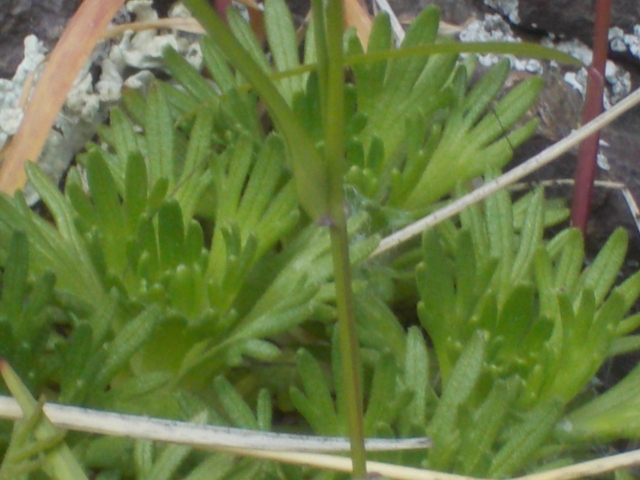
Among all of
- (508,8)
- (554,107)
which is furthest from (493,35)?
(554,107)

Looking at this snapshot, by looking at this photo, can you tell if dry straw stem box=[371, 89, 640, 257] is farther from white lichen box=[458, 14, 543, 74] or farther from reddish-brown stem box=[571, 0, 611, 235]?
white lichen box=[458, 14, 543, 74]

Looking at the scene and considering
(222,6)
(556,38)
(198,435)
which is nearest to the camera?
(198,435)

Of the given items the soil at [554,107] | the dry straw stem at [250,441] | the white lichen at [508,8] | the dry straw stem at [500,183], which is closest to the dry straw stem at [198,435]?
the dry straw stem at [250,441]

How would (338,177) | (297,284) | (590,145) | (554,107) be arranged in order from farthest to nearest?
(554,107) < (590,145) < (297,284) < (338,177)

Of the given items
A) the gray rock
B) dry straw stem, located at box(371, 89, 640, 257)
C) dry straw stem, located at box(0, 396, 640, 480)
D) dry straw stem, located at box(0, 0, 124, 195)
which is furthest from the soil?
dry straw stem, located at box(0, 396, 640, 480)

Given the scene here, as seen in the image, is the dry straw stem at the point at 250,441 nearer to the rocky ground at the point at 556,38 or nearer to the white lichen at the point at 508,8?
the rocky ground at the point at 556,38

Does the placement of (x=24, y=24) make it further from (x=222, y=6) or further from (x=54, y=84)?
(x=222, y=6)

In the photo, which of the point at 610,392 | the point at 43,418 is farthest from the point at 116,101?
the point at 610,392
